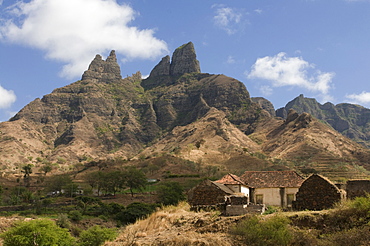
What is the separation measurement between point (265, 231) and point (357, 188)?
8107 mm

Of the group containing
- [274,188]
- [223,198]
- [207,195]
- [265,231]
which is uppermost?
[274,188]

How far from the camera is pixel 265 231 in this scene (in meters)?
13.9

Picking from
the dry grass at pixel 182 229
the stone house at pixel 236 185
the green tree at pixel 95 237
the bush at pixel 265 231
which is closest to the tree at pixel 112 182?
the green tree at pixel 95 237

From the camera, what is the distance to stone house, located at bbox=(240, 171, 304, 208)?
27.5 metres

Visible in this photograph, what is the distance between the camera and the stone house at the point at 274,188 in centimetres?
2752

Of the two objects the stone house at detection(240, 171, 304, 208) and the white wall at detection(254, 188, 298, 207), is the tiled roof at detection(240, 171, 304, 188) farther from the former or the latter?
the white wall at detection(254, 188, 298, 207)

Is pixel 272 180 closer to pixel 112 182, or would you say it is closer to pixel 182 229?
pixel 182 229

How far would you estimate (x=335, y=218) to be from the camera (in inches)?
567

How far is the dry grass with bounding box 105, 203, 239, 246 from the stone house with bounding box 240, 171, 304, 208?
9246 millimetres

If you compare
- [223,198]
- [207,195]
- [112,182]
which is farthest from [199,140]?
[223,198]

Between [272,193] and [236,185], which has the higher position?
[236,185]

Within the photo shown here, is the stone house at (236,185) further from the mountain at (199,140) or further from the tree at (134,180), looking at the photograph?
the mountain at (199,140)

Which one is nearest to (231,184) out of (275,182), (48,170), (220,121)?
(275,182)

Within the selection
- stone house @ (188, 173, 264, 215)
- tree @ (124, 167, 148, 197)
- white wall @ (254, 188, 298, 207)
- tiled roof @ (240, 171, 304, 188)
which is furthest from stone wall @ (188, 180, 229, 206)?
tree @ (124, 167, 148, 197)
